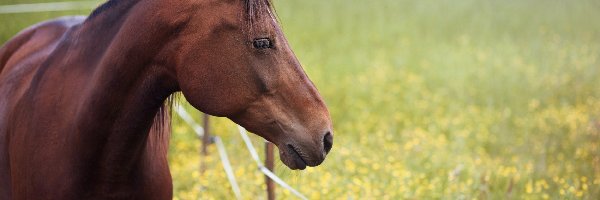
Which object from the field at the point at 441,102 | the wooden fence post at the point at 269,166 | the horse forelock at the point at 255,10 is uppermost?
the horse forelock at the point at 255,10

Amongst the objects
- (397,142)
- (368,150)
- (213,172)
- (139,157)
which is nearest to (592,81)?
(397,142)

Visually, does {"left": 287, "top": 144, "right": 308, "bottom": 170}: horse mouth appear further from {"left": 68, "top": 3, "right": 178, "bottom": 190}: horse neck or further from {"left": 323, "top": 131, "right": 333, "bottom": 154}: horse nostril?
{"left": 68, "top": 3, "right": 178, "bottom": 190}: horse neck

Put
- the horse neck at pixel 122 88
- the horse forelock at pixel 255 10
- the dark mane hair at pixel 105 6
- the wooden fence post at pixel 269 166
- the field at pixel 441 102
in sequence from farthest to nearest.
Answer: the field at pixel 441 102
the wooden fence post at pixel 269 166
the dark mane hair at pixel 105 6
the horse neck at pixel 122 88
the horse forelock at pixel 255 10

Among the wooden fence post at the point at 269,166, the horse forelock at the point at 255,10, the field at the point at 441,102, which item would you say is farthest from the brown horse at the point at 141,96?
the wooden fence post at the point at 269,166

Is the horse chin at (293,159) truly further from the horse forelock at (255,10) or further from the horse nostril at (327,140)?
the horse forelock at (255,10)

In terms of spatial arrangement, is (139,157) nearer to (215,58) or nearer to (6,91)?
(215,58)

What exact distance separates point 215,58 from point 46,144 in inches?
29.7

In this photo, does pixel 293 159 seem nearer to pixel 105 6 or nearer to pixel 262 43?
pixel 262 43

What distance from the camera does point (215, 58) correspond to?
2166 millimetres

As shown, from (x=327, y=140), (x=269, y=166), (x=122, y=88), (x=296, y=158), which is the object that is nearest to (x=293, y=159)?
(x=296, y=158)

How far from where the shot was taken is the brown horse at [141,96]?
7.11 ft

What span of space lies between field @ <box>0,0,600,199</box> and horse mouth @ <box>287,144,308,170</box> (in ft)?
2.32

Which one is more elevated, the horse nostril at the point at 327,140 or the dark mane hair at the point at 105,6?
the dark mane hair at the point at 105,6

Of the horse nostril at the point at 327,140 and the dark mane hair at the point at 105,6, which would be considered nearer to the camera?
the horse nostril at the point at 327,140
